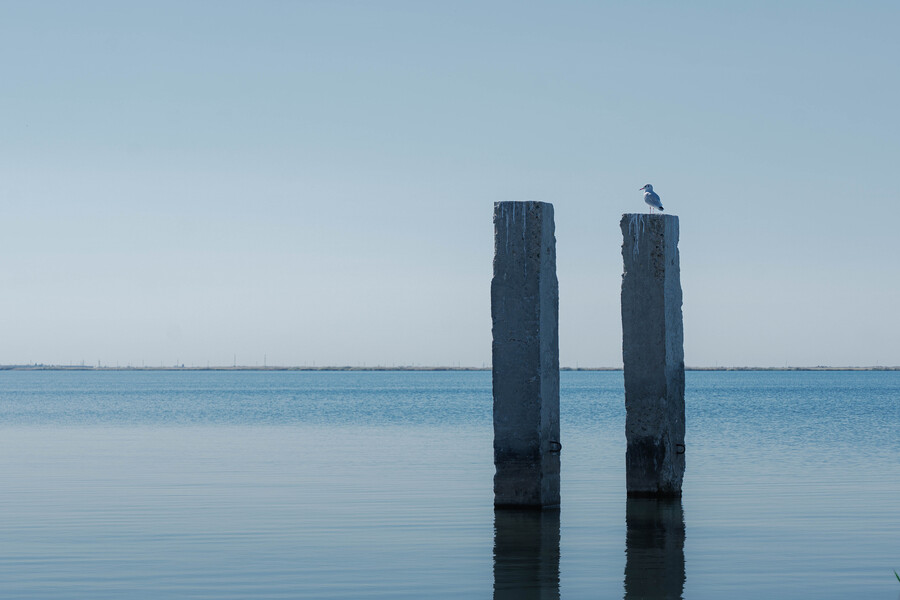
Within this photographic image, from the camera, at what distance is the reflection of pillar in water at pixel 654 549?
32.8ft

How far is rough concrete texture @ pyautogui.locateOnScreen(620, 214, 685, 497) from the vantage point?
1359cm

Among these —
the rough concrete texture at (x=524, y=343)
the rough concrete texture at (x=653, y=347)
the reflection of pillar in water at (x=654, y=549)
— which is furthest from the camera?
the rough concrete texture at (x=653, y=347)

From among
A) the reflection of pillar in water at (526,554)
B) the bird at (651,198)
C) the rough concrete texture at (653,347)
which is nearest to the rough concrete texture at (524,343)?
the reflection of pillar in water at (526,554)

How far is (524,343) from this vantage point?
500 inches

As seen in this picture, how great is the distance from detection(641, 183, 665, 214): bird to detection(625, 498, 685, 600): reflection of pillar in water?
3.57 metres

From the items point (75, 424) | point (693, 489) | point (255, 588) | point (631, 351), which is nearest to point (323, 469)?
point (693, 489)

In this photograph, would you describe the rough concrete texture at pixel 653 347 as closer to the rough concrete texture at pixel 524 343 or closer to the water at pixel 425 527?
the water at pixel 425 527

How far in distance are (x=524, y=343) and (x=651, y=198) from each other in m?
3.21

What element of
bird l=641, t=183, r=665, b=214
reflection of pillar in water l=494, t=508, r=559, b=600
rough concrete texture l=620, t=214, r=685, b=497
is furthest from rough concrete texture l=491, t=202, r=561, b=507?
bird l=641, t=183, r=665, b=214

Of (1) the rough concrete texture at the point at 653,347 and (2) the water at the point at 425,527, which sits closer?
(2) the water at the point at 425,527

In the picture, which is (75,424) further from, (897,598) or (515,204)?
(897,598)

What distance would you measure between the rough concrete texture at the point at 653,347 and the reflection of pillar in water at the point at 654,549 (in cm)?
25

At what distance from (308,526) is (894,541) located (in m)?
6.08

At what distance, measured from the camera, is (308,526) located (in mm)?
13289
